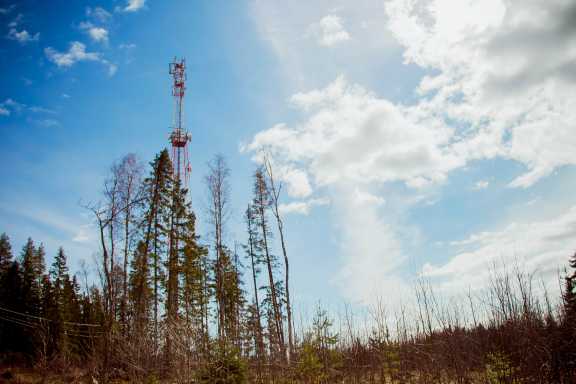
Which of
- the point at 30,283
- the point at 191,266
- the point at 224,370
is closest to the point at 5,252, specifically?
the point at 30,283

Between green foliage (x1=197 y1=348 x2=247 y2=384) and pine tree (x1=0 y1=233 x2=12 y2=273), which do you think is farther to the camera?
pine tree (x1=0 y1=233 x2=12 y2=273)

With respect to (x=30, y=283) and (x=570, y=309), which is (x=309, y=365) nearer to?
(x=570, y=309)

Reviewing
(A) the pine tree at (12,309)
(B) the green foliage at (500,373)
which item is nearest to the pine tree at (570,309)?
(B) the green foliage at (500,373)

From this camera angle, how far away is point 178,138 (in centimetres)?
2356

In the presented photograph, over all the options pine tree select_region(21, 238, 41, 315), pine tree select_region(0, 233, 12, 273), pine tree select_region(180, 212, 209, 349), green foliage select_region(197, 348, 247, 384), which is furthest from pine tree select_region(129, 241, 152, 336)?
pine tree select_region(0, 233, 12, 273)

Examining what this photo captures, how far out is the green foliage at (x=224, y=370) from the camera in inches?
353

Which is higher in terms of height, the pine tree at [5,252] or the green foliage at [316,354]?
the pine tree at [5,252]

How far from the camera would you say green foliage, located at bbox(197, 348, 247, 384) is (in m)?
8.98

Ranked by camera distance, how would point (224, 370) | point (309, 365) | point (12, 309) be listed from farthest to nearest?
1. point (12, 309)
2. point (309, 365)
3. point (224, 370)

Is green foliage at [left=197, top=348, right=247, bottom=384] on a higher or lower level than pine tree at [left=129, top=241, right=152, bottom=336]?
lower

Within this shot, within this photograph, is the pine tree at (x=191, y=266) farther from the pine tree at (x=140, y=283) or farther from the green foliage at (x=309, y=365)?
the green foliage at (x=309, y=365)

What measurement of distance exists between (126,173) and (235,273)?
1073 centimetres

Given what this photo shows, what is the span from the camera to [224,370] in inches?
358

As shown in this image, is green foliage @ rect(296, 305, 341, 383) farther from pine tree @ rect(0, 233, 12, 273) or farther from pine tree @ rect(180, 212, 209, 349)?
pine tree @ rect(0, 233, 12, 273)
